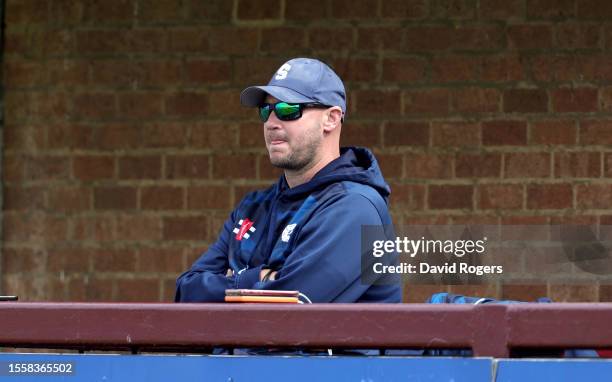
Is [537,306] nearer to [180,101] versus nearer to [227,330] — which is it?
[227,330]

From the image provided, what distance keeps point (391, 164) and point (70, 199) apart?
65.7 inches

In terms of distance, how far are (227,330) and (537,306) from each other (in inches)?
26.0

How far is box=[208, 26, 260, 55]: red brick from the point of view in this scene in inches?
270

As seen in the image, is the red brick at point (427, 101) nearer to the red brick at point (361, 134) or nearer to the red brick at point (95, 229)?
the red brick at point (361, 134)

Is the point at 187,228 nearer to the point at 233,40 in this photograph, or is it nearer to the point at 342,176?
→ the point at 233,40

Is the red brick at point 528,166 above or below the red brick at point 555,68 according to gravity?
below

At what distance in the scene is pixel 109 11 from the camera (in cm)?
696

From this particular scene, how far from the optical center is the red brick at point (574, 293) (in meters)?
6.53

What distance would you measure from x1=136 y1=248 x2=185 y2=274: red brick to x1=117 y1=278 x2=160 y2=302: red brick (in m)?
0.06

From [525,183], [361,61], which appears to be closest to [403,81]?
[361,61]

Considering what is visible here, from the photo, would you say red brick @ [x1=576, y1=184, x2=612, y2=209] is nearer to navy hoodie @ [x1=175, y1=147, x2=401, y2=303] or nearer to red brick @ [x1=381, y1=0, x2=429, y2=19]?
red brick @ [x1=381, y1=0, x2=429, y2=19]

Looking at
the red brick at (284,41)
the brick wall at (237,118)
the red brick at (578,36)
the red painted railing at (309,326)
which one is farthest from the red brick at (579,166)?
the red painted railing at (309,326)

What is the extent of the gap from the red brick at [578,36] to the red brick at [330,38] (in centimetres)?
104

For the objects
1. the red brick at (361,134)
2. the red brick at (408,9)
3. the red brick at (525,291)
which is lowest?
the red brick at (525,291)
